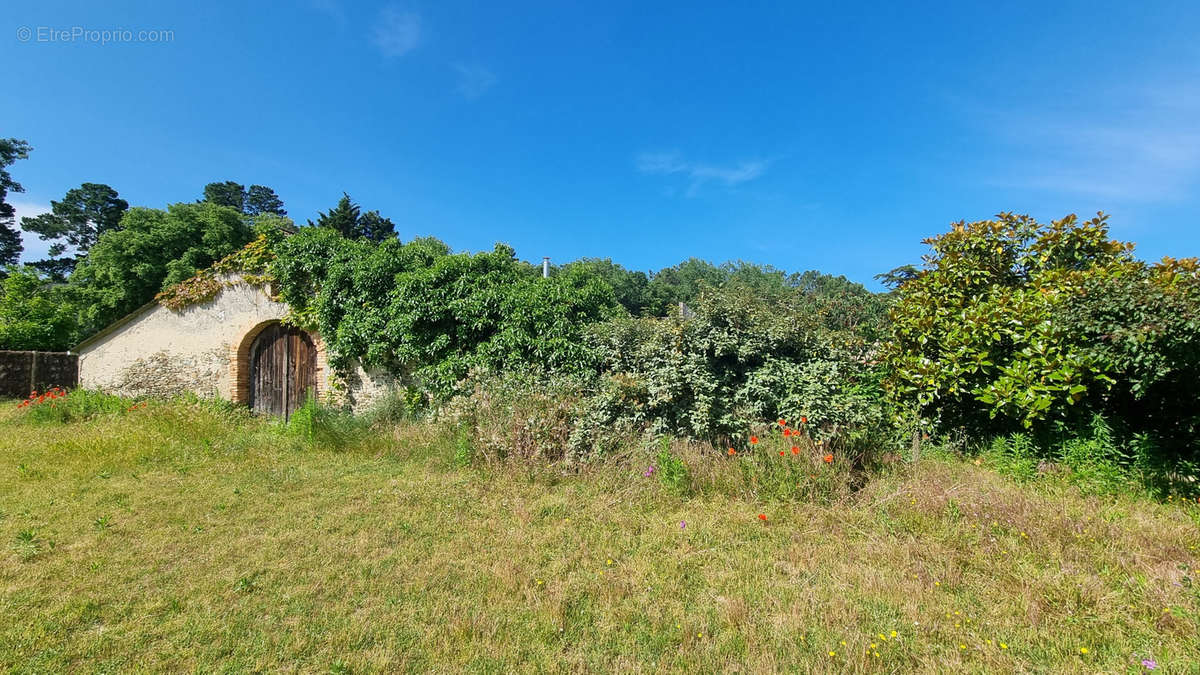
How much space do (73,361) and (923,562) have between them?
20.5 metres

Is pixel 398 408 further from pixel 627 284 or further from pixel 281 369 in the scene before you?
pixel 627 284

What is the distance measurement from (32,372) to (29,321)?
8.59 ft

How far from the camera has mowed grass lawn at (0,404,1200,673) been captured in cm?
251

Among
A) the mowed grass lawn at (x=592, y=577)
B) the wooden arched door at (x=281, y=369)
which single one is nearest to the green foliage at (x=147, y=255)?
the wooden arched door at (x=281, y=369)

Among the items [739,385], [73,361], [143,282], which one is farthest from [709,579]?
[143,282]

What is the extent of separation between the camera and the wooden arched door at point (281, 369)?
9.83 metres

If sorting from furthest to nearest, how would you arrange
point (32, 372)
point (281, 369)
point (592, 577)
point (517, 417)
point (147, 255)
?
point (147, 255)
point (32, 372)
point (281, 369)
point (517, 417)
point (592, 577)

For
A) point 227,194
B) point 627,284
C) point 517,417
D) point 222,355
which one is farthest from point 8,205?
point 627,284

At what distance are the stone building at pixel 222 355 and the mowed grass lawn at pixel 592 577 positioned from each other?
455cm

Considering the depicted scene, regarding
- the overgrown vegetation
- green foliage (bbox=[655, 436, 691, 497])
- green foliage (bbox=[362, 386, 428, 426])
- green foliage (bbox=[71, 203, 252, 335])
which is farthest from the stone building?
green foliage (bbox=[71, 203, 252, 335])

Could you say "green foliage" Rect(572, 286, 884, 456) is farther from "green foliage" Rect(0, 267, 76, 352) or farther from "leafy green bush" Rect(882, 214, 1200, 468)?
"green foliage" Rect(0, 267, 76, 352)

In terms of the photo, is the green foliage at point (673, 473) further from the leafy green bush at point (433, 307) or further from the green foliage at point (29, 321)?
the green foliage at point (29, 321)

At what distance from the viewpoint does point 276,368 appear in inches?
392

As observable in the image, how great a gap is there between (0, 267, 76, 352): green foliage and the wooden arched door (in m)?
10.4
